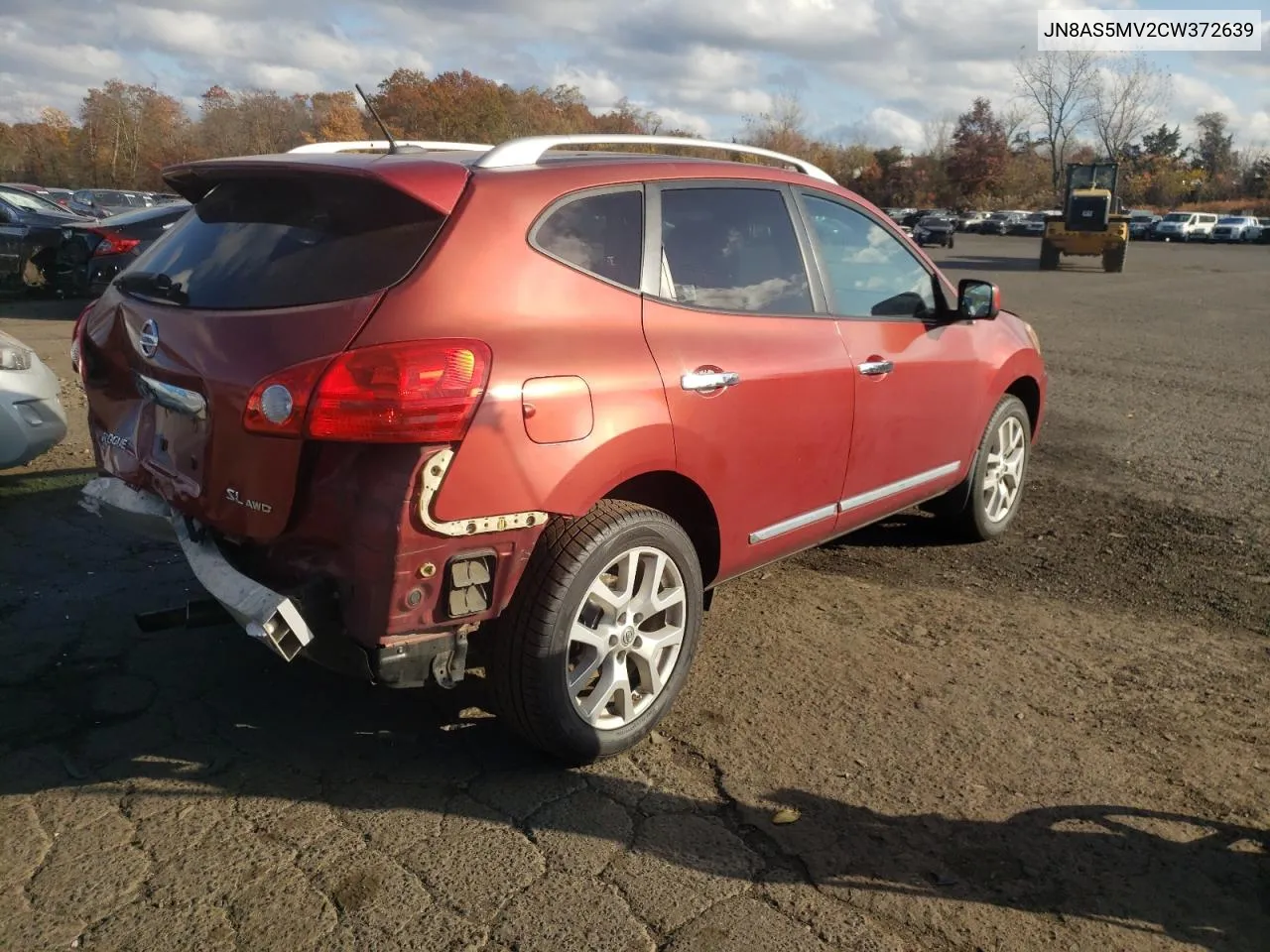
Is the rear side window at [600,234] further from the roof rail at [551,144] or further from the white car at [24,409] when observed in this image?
the white car at [24,409]

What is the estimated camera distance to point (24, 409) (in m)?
5.41

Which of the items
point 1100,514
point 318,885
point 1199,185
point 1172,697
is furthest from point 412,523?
point 1199,185

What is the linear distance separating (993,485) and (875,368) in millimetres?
1608

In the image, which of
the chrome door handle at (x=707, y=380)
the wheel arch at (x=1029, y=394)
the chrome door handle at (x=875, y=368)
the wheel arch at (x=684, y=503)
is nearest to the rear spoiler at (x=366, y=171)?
the chrome door handle at (x=707, y=380)

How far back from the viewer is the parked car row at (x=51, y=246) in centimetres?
1321

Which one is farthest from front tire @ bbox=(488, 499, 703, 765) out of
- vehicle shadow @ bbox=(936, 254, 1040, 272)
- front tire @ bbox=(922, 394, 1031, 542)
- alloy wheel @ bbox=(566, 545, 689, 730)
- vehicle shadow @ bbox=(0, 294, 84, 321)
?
vehicle shadow @ bbox=(936, 254, 1040, 272)

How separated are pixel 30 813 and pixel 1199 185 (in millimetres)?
97387

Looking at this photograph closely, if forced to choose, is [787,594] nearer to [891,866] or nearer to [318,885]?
[891,866]

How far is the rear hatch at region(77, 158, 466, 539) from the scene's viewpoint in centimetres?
290

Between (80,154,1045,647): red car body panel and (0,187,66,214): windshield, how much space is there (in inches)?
565

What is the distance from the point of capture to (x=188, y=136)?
55969 mm

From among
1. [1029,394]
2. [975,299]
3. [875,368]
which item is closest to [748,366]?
[875,368]

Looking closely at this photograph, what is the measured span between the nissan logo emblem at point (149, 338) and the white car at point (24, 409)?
252 cm

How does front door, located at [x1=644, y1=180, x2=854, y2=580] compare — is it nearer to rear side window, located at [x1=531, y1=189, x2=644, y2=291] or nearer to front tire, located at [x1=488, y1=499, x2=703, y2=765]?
rear side window, located at [x1=531, y1=189, x2=644, y2=291]
